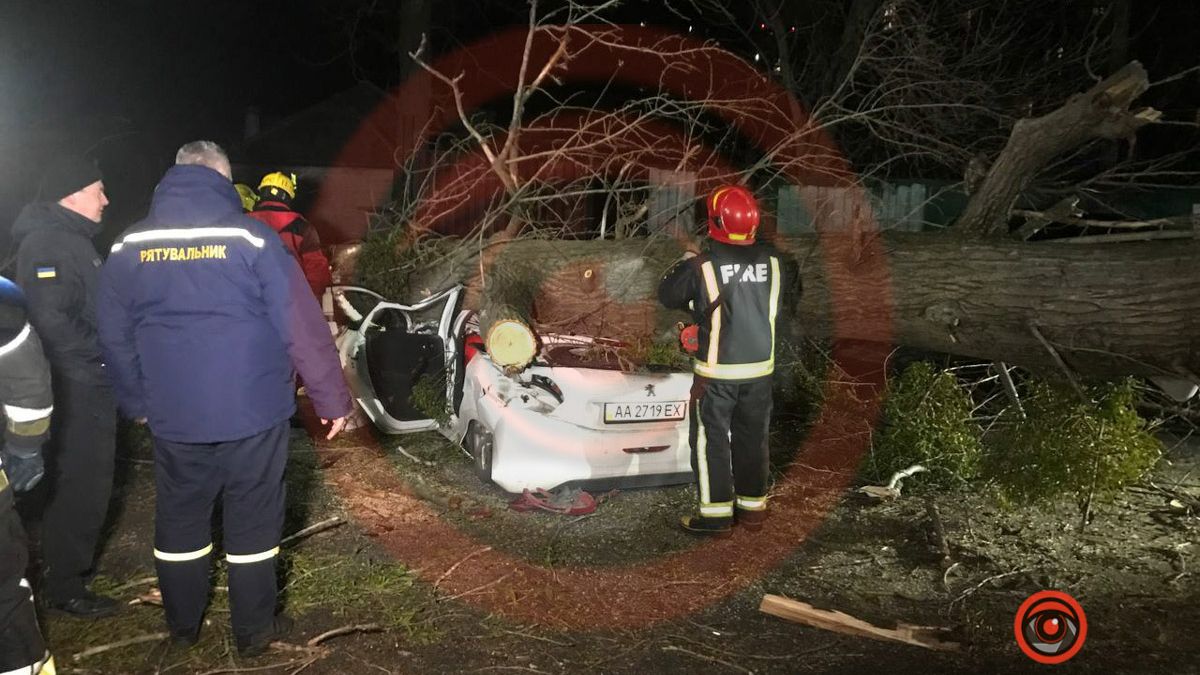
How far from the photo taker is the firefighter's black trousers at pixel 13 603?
7.63ft

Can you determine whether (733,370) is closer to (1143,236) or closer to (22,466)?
(1143,236)

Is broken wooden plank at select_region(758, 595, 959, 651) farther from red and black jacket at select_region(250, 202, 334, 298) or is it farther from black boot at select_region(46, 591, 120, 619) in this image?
red and black jacket at select_region(250, 202, 334, 298)

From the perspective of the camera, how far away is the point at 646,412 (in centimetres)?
429

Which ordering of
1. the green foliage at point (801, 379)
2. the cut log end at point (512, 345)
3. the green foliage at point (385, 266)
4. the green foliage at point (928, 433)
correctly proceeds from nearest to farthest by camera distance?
1. the cut log end at point (512, 345)
2. the green foliage at point (928, 433)
3. the green foliage at point (801, 379)
4. the green foliage at point (385, 266)

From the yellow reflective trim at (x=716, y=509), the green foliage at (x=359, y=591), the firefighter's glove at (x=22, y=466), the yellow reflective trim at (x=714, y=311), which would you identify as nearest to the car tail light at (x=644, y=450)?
the yellow reflective trim at (x=716, y=509)

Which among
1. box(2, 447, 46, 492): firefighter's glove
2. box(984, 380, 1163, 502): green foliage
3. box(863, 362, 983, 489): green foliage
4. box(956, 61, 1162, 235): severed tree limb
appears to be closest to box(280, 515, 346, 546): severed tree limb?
box(2, 447, 46, 492): firefighter's glove

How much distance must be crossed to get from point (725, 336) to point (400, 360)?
7.40 ft

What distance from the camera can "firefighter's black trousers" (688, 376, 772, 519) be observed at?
4105 millimetres

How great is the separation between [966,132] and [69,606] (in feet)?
26.9

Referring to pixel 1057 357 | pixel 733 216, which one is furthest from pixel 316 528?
pixel 1057 357

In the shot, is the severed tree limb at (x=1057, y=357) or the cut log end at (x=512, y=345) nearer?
the severed tree limb at (x=1057, y=357)

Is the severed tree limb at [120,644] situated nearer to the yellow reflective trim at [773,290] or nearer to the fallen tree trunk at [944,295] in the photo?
the fallen tree trunk at [944,295]

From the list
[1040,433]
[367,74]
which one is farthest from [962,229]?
[367,74]

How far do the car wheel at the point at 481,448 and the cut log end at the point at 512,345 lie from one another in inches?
15.5
